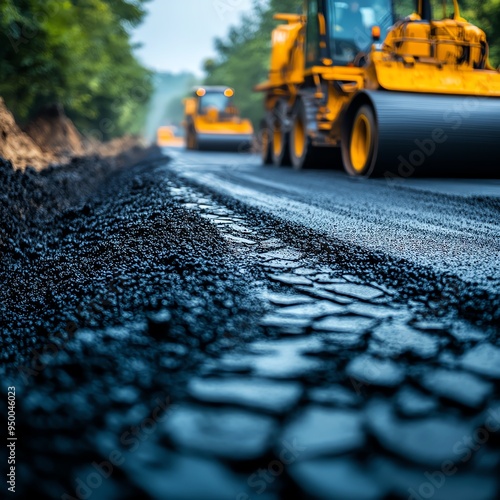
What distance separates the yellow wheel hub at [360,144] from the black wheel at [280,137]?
132 inches

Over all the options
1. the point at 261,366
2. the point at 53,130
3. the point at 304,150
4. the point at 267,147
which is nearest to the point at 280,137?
the point at 267,147

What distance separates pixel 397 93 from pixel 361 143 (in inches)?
39.8

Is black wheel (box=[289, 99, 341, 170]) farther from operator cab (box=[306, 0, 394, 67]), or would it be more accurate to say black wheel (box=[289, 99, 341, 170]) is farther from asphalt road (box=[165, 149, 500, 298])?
asphalt road (box=[165, 149, 500, 298])

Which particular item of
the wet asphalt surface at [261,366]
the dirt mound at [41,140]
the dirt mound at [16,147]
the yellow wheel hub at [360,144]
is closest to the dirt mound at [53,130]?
the dirt mound at [41,140]

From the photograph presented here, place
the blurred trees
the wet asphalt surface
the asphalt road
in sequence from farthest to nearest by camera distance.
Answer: the blurred trees
the asphalt road
the wet asphalt surface

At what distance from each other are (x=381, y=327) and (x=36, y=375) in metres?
1.31

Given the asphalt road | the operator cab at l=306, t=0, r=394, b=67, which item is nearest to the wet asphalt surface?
the asphalt road

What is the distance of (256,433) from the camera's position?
5.64 feet

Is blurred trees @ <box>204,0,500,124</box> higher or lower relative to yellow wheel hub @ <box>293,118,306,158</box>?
higher

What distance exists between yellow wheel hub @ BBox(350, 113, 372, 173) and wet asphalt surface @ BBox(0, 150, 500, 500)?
4.74 m

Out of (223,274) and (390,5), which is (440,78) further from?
(223,274)

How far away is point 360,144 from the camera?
8.57 metres

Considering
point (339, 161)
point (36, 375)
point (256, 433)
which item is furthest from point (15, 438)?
point (339, 161)

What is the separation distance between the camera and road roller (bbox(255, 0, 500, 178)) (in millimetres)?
7320
